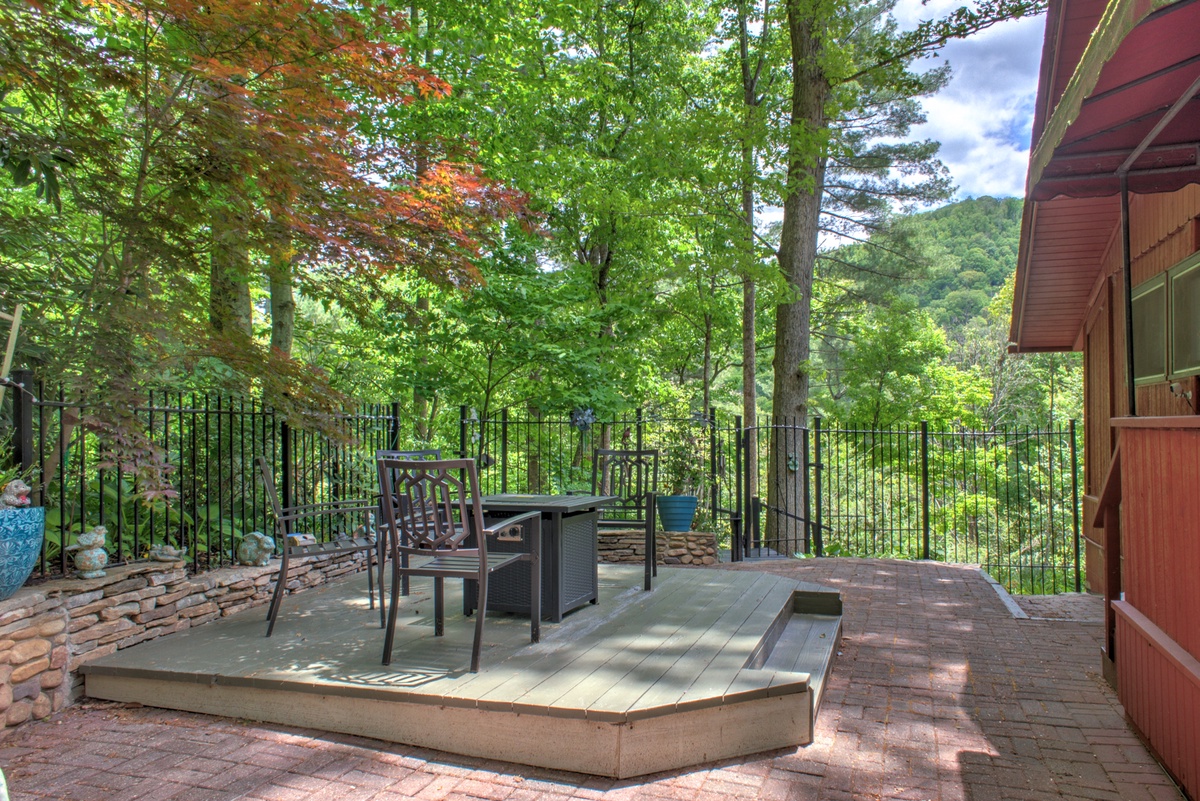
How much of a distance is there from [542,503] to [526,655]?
0.89m

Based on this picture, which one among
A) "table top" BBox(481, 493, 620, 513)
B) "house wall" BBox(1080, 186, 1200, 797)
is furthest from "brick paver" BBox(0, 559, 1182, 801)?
"table top" BBox(481, 493, 620, 513)

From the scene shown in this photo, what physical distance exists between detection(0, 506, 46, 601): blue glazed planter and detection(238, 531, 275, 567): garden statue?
1.53m

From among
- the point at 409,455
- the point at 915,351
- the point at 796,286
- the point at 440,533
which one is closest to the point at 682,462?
the point at 796,286

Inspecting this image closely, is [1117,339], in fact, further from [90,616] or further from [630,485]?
[90,616]

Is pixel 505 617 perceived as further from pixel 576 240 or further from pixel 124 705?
pixel 576 240

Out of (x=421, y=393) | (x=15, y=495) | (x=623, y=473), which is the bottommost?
(x=623, y=473)

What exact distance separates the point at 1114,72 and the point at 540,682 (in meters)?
3.24

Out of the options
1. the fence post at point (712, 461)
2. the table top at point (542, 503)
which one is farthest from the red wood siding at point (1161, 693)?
the fence post at point (712, 461)

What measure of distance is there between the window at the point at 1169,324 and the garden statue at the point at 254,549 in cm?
562

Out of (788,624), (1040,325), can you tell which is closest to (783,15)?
(1040,325)

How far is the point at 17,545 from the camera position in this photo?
3105 millimetres

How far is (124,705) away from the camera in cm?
327

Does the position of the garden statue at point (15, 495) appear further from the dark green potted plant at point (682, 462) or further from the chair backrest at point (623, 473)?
the dark green potted plant at point (682, 462)

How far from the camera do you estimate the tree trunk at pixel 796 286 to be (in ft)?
31.6
